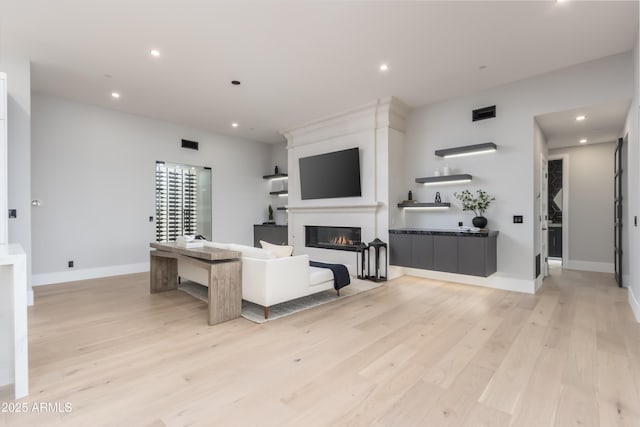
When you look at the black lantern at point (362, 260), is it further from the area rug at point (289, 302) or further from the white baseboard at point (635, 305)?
the white baseboard at point (635, 305)

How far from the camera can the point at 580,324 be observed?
3100mm

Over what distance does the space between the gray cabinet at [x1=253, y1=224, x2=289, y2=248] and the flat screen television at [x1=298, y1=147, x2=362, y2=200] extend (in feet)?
3.75

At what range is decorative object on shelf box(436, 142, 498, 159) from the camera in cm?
452

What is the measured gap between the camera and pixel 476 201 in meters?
4.77

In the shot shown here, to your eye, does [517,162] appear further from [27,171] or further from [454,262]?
[27,171]

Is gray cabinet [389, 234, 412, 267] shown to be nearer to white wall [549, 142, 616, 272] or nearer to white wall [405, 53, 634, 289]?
white wall [405, 53, 634, 289]

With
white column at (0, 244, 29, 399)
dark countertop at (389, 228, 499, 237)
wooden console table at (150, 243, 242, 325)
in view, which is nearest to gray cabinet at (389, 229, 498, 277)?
dark countertop at (389, 228, 499, 237)

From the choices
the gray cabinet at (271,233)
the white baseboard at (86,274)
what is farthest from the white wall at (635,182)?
the white baseboard at (86,274)

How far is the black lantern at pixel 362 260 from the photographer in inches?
206

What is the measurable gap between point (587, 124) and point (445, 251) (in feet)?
9.55

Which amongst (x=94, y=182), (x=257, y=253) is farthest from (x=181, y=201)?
(x=257, y=253)

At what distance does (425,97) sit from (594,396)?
434cm

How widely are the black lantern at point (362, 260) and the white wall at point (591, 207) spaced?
4.19 metres

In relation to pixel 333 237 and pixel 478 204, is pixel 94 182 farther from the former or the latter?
pixel 478 204
